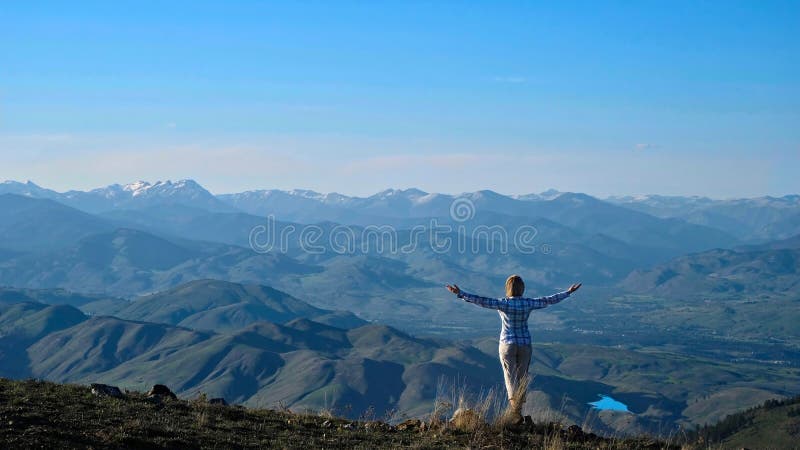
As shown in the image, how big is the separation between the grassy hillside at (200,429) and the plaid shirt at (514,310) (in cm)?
188

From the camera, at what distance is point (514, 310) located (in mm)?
18516

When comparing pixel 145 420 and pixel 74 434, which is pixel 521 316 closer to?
pixel 145 420

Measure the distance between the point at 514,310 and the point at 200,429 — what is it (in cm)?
685

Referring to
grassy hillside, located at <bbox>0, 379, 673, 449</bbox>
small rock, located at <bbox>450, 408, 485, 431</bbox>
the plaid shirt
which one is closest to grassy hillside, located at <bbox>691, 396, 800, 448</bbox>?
the plaid shirt

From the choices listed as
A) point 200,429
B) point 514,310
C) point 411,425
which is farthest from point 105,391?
point 514,310

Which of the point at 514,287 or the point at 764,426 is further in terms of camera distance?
the point at 764,426

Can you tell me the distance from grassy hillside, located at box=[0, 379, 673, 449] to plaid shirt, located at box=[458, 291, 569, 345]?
1879 millimetres

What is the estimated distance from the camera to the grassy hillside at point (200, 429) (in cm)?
1484

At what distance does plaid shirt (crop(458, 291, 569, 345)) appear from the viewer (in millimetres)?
18422

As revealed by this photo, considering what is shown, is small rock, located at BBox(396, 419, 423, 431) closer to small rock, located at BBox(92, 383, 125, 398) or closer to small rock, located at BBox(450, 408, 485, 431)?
small rock, located at BBox(450, 408, 485, 431)

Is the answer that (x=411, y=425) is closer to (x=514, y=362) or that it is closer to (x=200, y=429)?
(x=514, y=362)

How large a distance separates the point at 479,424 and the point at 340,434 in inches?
113

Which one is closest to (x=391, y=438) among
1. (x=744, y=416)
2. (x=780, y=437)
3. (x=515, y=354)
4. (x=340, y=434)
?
(x=340, y=434)

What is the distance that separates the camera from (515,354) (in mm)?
18656
